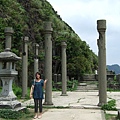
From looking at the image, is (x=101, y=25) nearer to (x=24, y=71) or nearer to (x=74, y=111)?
(x=74, y=111)

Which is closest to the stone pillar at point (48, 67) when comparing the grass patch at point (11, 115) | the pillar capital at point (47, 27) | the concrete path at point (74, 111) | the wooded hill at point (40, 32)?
the pillar capital at point (47, 27)

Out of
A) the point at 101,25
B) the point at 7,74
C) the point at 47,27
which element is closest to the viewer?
the point at 7,74

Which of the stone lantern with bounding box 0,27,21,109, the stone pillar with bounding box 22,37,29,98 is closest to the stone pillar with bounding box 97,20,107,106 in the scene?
the stone lantern with bounding box 0,27,21,109

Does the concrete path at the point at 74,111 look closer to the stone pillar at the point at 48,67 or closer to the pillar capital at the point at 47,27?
the stone pillar at the point at 48,67

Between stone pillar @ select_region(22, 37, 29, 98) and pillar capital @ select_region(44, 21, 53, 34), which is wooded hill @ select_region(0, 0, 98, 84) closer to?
stone pillar @ select_region(22, 37, 29, 98)

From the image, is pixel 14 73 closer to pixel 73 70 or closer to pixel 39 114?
pixel 39 114

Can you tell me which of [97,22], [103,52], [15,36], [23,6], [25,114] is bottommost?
[25,114]

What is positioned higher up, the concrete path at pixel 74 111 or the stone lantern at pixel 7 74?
the stone lantern at pixel 7 74

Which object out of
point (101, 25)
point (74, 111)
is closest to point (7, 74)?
point (74, 111)

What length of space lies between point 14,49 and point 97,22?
15.3 meters

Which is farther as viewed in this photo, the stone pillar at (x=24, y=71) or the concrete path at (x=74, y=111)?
the stone pillar at (x=24, y=71)

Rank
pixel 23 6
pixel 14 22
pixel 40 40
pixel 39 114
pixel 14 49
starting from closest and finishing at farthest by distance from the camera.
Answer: pixel 39 114 < pixel 14 49 < pixel 14 22 < pixel 40 40 < pixel 23 6

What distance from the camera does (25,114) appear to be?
9.70m

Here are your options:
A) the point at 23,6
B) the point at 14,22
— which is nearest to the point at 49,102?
the point at 14,22
